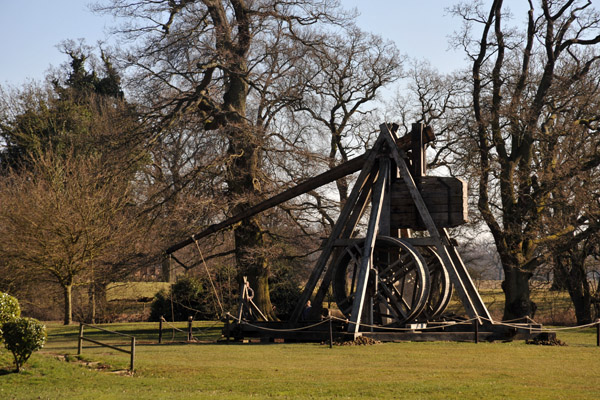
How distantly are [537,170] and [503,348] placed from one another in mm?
13219

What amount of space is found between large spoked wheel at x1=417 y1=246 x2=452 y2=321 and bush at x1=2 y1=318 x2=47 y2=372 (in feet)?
32.1

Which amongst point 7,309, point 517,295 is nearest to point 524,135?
point 517,295

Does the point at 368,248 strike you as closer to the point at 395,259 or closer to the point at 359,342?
the point at 395,259

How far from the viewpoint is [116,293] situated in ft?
134

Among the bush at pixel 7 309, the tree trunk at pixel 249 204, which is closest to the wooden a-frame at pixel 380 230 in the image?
the tree trunk at pixel 249 204

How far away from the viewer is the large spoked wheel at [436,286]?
18.6 meters

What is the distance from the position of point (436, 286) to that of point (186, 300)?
573 inches

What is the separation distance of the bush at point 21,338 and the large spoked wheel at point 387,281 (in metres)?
7.78

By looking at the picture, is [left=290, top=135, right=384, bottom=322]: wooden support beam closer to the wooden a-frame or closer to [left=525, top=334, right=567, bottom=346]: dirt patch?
the wooden a-frame

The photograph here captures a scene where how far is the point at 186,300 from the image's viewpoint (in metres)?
32.2

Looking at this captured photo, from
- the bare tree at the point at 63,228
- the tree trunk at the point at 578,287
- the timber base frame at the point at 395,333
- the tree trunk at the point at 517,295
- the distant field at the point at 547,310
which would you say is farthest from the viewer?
the distant field at the point at 547,310

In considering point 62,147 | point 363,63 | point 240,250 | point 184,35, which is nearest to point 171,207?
point 240,250

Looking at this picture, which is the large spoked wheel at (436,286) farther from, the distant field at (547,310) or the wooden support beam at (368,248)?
the distant field at (547,310)

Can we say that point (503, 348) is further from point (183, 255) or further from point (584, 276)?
point (183, 255)
